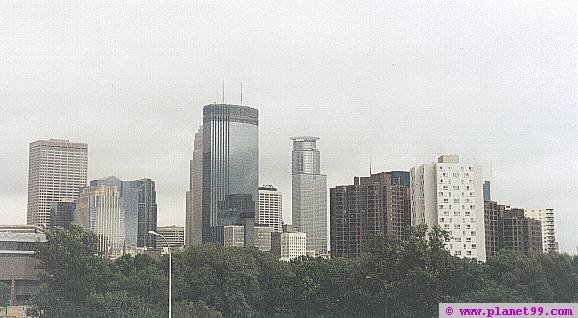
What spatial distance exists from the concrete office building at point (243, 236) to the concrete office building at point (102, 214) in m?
1.07

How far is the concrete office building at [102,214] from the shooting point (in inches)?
333

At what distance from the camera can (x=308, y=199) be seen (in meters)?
8.57

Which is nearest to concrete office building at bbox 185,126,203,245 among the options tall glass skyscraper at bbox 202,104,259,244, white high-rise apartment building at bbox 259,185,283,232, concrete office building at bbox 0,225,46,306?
tall glass skyscraper at bbox 202,104,259,244


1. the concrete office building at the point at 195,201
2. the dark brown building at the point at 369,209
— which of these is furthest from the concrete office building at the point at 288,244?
the concrete office building at the point at 195,201

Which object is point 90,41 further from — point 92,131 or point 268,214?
point 268,214

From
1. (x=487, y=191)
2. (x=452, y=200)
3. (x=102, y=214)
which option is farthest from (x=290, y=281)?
(x=487, y=191)

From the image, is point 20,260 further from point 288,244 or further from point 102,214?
point 288,244

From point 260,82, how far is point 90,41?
5.71 feet

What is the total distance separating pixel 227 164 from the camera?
336 inches

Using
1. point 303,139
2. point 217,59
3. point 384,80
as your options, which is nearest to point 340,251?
point 303,139

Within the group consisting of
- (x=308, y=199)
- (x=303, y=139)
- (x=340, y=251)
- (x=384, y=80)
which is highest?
(x=384, y=80)

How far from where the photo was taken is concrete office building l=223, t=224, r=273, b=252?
8484 millimetres

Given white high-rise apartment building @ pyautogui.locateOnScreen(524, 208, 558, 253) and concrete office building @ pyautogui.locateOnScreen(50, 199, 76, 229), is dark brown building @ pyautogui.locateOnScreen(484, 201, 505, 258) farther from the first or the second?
concrete office building @ pyautogui.locateOnScreen(50, 199, 76, 229)

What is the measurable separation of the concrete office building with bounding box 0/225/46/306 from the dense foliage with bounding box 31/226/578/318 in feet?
0.35
